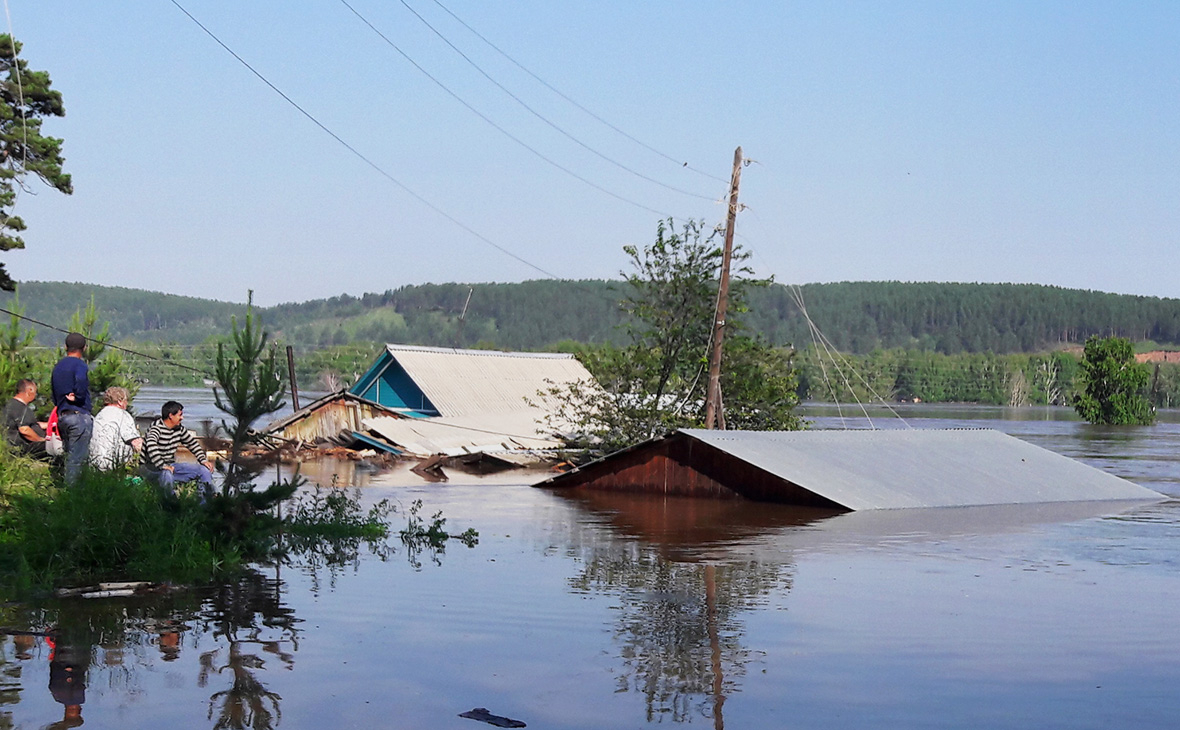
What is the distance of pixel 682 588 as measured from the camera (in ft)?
41.8

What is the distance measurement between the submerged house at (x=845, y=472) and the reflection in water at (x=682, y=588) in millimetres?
529

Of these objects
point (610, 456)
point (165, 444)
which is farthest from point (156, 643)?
point (610, 456)

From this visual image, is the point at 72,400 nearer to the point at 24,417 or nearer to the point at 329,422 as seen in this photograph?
the point at 24,417

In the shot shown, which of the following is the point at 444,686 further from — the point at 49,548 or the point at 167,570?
the point at 49,548

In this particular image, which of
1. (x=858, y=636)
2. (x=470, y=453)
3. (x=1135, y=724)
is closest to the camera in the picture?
(x=1135, y=724)

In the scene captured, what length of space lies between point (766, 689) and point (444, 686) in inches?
79.5

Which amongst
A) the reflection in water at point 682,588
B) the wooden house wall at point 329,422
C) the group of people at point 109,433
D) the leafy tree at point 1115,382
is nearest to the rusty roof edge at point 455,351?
the wooden house wall at point 329,422

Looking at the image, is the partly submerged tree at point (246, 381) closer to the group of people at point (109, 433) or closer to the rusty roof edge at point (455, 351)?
the group of people at point (109, 433)

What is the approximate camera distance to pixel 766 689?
812cm

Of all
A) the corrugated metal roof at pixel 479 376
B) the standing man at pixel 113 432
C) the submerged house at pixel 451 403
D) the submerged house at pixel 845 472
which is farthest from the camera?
the corrugated metal roof at pixel 479 376

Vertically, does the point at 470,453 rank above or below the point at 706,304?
below

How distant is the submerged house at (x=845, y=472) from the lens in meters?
22.8

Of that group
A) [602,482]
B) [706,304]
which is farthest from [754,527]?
[706,304]

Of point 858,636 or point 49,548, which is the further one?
point 49,548
